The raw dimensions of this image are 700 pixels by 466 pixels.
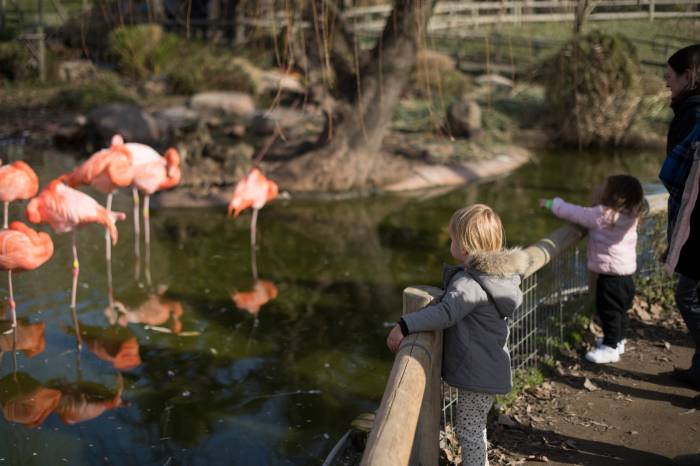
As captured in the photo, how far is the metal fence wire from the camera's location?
15.1ft

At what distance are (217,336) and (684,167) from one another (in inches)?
139

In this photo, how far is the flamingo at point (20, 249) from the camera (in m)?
5.68

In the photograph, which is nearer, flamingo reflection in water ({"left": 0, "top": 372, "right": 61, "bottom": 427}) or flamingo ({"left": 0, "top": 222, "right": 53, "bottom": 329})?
flamingo reflection in water ({"left": 0, "top": 372, "right": 61, "bottom": 427})

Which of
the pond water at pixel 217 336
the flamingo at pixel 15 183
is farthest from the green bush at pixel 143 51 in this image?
the flamingo at pixel 15 183

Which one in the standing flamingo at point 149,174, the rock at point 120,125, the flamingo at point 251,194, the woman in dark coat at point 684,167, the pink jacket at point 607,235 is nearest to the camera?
the woman in dark coat at point 684,167

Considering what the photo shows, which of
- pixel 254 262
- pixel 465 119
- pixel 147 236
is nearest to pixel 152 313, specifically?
A: pixel 254 262

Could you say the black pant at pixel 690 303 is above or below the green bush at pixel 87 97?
below

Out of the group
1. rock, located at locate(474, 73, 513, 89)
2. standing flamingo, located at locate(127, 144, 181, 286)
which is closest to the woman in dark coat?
standing flamingo, located at locate(127, 144, 181, 286)

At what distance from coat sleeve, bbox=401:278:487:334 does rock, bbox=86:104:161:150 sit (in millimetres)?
10414

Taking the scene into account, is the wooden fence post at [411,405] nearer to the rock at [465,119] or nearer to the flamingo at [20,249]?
the flamingo at [20,249]

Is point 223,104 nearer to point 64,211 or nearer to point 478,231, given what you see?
point 64,211

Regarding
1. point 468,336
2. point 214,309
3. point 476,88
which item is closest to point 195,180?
point 214,309

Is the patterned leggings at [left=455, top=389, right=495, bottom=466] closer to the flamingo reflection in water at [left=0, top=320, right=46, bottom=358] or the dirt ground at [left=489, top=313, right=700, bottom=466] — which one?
the dirt ground at [left=489, top=313, right=700, bottom=466]

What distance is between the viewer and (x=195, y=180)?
10430 millimetres
